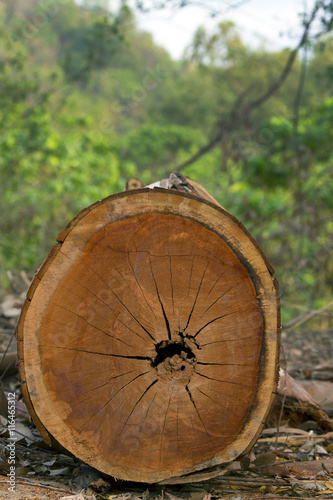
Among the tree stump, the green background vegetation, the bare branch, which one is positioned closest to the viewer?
the tree stump

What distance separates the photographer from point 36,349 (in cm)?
153

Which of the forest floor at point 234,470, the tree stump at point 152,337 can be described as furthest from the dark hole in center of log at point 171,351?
the forest floor at point 234,470

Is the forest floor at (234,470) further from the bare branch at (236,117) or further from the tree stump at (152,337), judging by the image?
the bare branch at (236,117)

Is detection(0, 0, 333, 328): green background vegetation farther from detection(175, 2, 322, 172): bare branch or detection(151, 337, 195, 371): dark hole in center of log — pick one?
detection(151, 337, 195, 371): dark hole in center of log

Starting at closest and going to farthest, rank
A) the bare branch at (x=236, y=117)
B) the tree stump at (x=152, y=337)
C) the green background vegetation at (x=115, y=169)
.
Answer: the tree stump at (x=152, y=337) < the bare branch at (x=236, y=117) < the green background vegetation at (x=115, y=169)

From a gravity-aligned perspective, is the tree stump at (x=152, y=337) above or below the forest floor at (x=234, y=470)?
above

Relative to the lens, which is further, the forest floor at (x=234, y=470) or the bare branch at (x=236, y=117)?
the bare branch at (x=236, y=117)

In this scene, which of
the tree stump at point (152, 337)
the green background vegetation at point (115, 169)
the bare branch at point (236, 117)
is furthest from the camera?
the green background vegetation at point (115, 169)

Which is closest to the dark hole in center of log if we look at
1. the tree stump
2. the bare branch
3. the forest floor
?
the tree stump

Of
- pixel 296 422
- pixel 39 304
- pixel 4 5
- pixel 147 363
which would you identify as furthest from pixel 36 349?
pixel 4 5

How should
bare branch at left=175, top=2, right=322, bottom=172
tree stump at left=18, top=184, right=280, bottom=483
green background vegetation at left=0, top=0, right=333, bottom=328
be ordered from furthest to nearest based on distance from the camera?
green background vegetation at left=0, top=0, right=333, bottom=328 → bare branch at left=175, top=2, right=322, bottom=172 → tree stump at left=18, top=184, right=280, bottom=483

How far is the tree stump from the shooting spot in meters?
1.54

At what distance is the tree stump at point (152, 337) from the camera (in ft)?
5.06

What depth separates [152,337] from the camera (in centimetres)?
160
